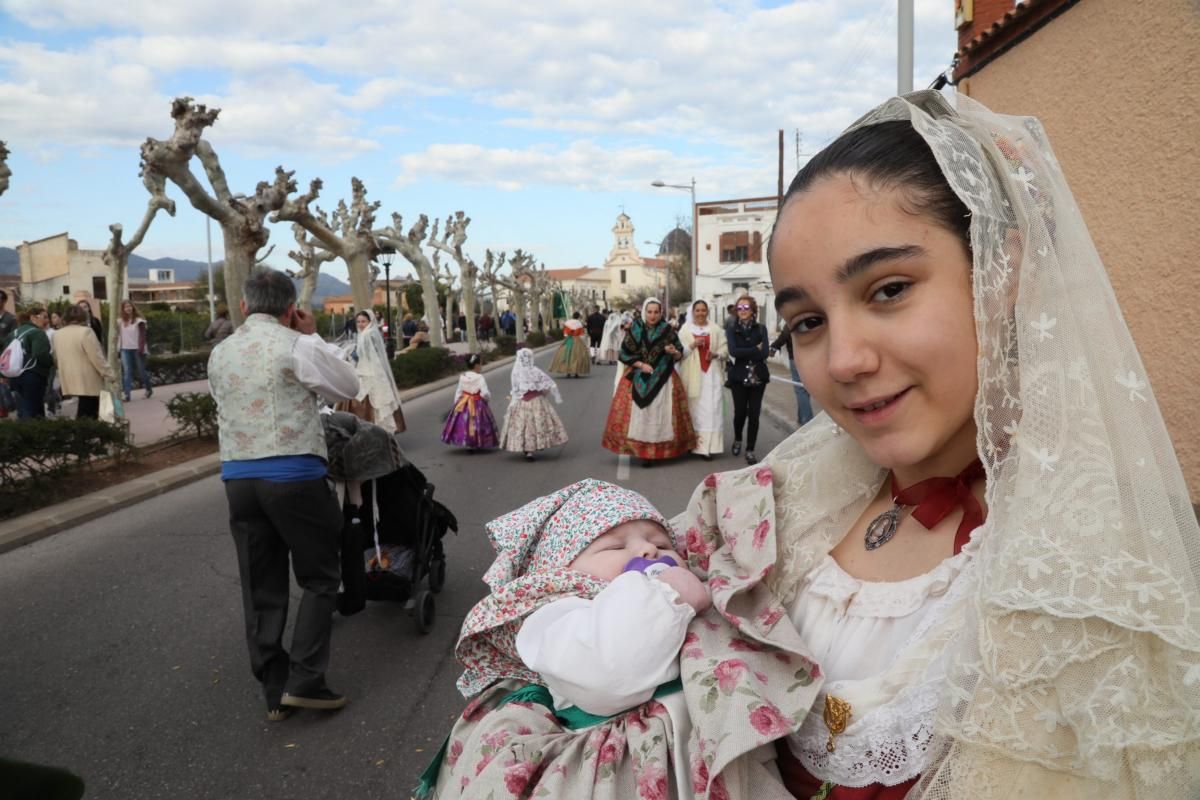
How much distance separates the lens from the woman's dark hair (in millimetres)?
1048

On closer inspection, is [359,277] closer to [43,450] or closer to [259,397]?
[43,450]

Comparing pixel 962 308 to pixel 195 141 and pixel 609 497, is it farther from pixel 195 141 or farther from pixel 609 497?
pixel 195 141

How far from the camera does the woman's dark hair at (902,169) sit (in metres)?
1.05

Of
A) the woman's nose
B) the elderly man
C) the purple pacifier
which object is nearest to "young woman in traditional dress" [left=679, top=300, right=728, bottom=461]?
the elderly man

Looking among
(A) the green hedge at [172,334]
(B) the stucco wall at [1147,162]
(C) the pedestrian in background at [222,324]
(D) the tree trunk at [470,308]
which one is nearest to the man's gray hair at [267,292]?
(B) the stucco wall at [1147,162]

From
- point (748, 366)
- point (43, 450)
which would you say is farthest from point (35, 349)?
point (748, 366)

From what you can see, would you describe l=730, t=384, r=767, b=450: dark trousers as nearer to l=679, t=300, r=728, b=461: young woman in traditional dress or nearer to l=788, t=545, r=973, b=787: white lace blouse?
l=679, t=300, r=728, b=461: young woman in traditional dress

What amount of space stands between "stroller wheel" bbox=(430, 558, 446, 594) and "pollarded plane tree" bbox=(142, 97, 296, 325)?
232 inches

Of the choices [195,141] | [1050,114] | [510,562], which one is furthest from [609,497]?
[195,141]

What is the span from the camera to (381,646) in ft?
15.3

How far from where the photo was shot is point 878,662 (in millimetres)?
1185

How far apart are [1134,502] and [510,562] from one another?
126cm

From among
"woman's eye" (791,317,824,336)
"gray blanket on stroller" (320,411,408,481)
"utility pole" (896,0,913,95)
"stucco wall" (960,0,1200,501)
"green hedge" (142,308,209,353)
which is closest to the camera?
"woman's eye" (791,317,824,336)

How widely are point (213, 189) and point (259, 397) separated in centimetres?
806
